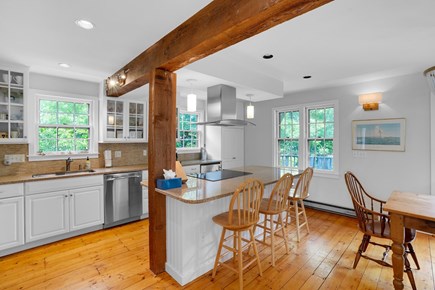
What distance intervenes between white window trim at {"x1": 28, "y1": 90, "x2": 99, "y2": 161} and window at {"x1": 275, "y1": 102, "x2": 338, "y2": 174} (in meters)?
3.83

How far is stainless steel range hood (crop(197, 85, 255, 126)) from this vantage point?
3328mm

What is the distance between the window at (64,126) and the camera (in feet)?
11.2

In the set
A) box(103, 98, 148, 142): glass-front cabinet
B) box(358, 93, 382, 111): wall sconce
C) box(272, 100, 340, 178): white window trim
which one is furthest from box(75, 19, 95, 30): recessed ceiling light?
box(358, 93, 382, 111): wall sconce

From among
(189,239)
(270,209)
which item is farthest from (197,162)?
(189,239)

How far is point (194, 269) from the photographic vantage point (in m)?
2.23

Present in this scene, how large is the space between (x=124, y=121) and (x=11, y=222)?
6.78 ft

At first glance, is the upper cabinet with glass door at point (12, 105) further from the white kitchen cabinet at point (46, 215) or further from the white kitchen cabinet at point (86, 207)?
the white kitchen cabinet at point (86, 207)

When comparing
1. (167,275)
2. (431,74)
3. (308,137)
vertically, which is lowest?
(167,275)

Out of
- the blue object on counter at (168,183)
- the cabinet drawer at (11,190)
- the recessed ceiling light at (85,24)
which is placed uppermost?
the recessed ceiling light at (85,24)

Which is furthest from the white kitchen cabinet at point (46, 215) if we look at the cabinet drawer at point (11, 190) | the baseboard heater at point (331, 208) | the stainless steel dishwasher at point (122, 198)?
the baseboard heater at point (331, 208)

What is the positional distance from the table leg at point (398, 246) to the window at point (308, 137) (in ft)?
8.04

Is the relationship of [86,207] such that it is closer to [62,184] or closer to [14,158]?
[62,184]

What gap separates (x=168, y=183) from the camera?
2.25m

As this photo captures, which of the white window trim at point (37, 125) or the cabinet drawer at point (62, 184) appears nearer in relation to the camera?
the cabinet drawer at point (62, 184)
